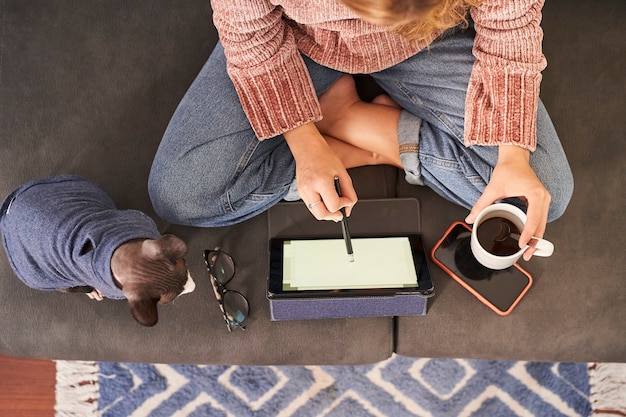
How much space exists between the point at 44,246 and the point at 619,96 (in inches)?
43.5

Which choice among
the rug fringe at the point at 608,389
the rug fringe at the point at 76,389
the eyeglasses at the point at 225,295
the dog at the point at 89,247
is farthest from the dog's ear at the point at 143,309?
the rug fringe at the point at 608,389

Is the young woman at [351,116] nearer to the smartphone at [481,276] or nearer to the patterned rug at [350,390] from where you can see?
the smartphone at [481,276]

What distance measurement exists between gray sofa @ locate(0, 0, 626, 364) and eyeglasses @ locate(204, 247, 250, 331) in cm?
2

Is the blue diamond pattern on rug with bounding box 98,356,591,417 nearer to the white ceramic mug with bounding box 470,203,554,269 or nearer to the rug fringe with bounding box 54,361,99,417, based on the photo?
the rug fringe with bounding box 54,361,99,417

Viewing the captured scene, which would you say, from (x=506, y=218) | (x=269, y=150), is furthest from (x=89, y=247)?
(x=506, y=218)

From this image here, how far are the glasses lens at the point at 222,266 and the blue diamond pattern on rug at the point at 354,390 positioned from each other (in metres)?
0.40

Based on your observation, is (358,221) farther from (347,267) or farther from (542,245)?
(542,245)

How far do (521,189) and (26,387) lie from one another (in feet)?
4.12

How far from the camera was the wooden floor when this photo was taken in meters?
1.28

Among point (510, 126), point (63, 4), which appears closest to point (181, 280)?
point (510, 126)

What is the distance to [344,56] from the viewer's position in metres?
0.93

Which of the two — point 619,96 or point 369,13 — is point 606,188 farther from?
point 369,13

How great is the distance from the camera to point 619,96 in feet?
3.40

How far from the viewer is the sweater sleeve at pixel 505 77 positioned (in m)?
0.83
